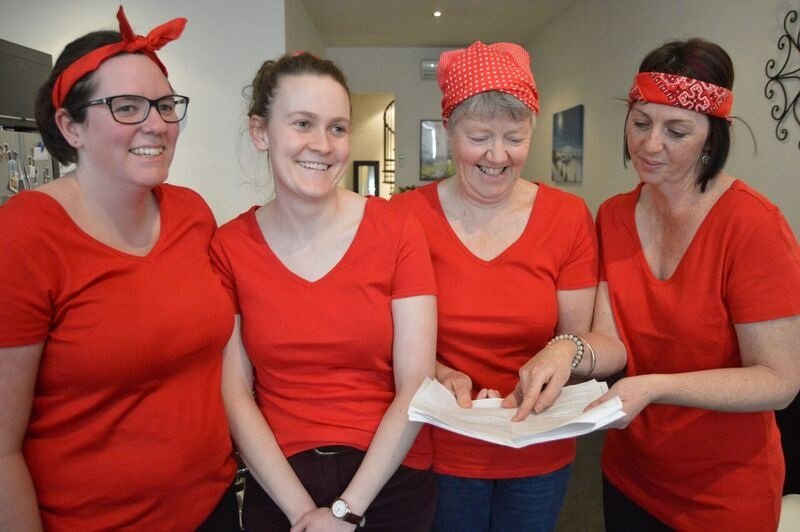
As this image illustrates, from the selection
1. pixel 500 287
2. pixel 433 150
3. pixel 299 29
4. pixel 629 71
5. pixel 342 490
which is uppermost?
pixel 299 29

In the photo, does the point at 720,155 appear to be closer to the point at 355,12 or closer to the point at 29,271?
the point at 29,271

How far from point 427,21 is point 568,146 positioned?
2437 mm

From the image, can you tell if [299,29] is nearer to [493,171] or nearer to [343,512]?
[493,171]

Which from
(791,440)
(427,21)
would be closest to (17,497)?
(791,440)

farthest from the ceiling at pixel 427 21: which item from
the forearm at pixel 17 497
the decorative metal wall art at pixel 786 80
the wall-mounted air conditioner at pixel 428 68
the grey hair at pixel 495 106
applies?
the forearm at pixel 17 497

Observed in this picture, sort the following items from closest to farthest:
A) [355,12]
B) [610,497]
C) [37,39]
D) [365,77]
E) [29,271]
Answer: [29,271], [610,497], [37,39], [355,12], [365,77]

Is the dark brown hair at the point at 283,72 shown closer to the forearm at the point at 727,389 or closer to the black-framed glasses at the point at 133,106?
the black-framed glasses at the point at 133,106

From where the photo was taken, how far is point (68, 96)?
44.6 inches

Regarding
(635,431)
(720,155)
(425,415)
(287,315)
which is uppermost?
(720,155)

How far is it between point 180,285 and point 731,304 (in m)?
1.19

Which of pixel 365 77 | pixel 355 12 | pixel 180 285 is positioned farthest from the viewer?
pixel 365 77

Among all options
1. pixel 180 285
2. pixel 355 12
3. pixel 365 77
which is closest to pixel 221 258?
pixel 180 285

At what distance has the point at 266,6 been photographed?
5418 millimetres

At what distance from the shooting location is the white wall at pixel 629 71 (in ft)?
10.7
